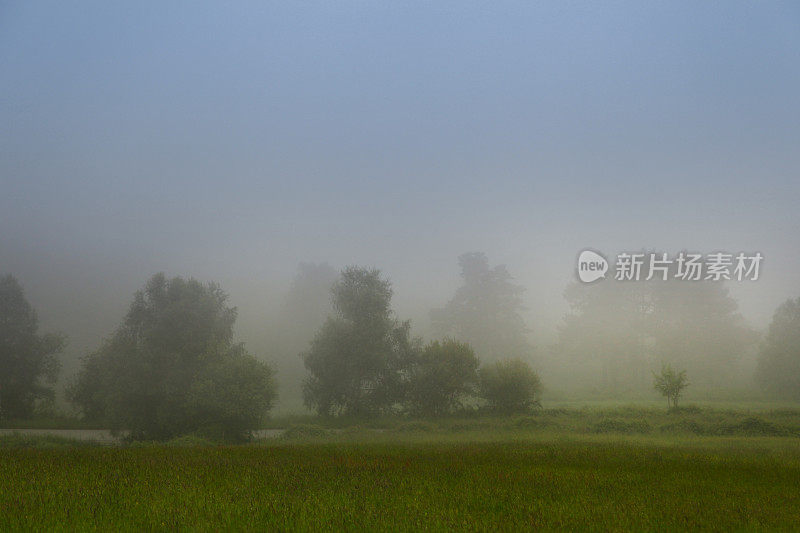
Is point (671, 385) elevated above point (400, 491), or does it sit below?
below

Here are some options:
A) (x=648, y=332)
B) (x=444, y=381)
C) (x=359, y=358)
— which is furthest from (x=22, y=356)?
(x=648, y=332)

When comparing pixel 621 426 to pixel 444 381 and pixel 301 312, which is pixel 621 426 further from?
pixel 301 312

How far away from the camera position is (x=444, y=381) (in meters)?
37.8

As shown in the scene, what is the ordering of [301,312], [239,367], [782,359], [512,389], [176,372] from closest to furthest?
1. [239,367]
2. [176,372]
3. [512,389]
4. [782,359]
5. [301,312]

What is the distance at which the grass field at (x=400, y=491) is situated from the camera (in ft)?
23.7

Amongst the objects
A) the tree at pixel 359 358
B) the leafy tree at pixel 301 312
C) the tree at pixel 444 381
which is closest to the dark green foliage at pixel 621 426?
the tree at pixel 444 381

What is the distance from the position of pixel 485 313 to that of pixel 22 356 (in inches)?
2274

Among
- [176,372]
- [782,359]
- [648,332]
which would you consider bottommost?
[176,372]

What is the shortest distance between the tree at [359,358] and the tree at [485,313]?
3266 cm

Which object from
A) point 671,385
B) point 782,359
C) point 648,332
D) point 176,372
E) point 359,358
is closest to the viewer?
point 176,372

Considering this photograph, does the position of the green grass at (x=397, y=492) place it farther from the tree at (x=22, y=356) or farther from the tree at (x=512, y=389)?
the tree at (x=22, y=356)

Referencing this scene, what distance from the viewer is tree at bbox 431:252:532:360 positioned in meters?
72.2

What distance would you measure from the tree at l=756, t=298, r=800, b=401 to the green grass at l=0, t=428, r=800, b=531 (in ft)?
161

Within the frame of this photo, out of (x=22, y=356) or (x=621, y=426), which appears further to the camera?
(x=22, y=356)
